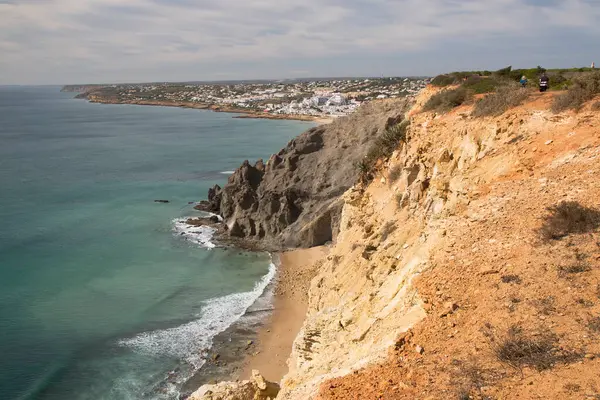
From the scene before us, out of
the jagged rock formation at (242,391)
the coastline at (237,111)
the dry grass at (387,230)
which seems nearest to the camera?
the jagged rock formation at (242,391)

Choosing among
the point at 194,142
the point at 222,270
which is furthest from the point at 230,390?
the point at 194,142

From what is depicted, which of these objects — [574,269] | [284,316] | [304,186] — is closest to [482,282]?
[574,269]

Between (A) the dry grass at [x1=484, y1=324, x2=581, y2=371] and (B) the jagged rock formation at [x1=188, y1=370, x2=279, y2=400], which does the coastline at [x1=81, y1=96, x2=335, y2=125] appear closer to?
(B) the jagged rock formation at [x1=188, y1=370, x2=279, y2=400]

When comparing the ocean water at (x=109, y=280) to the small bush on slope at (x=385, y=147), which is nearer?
the ocean water at (x=109, y=280)

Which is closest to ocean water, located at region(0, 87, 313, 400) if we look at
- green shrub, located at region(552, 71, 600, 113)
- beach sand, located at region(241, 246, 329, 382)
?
beach sand, located at region(241, 246, 329, 382)

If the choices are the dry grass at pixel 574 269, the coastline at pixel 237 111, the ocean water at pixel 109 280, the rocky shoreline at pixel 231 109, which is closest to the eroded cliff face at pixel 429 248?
the dry grass at pixel 574 269

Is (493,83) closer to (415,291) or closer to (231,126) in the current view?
(415,291)

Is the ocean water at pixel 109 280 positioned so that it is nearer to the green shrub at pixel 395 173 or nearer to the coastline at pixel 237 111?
the green shrub at pixel 395 173

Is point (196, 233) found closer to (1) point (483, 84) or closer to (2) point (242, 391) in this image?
(1) point (483, 84)
